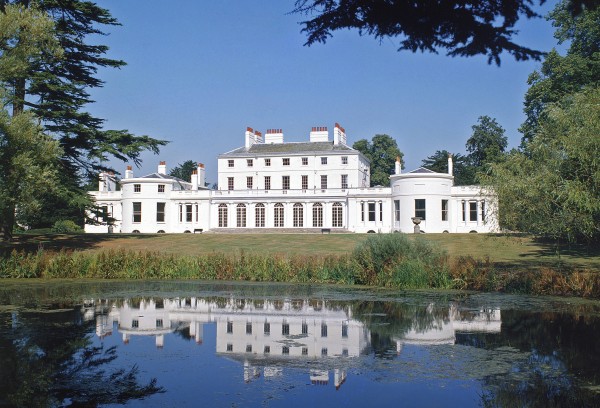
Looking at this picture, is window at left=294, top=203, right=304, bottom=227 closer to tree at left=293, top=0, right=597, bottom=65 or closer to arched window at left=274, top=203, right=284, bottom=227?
arched window at left=274, top=203, right=284, bottom=227

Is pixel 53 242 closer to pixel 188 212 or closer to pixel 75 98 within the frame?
pixel 75 98

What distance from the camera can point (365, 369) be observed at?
8570mm

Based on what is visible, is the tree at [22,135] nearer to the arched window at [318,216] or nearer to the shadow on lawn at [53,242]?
the shadow on lawn at [53,242]

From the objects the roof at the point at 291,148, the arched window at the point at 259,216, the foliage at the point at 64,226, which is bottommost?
the foliage at the point at 64,226

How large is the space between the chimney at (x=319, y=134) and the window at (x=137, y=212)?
Answer: 17.4 meters

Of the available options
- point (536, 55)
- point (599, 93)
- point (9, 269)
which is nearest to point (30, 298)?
point (9, 269)

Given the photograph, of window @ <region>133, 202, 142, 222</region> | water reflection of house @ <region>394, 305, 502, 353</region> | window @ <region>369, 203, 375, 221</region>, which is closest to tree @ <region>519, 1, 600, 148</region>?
window @ <region>369, 203, 375, 221</region>

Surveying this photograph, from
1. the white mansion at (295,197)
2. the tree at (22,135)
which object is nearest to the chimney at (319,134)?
the white mansion at (295,197)

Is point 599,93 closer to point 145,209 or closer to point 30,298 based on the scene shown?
point 30,298

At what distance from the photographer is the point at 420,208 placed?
46656 mm

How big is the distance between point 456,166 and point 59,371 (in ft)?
229

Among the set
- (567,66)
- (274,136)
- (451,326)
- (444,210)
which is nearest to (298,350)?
(451,326)

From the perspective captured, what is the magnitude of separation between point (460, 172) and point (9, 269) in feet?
190

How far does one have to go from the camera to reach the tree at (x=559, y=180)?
17328mm
